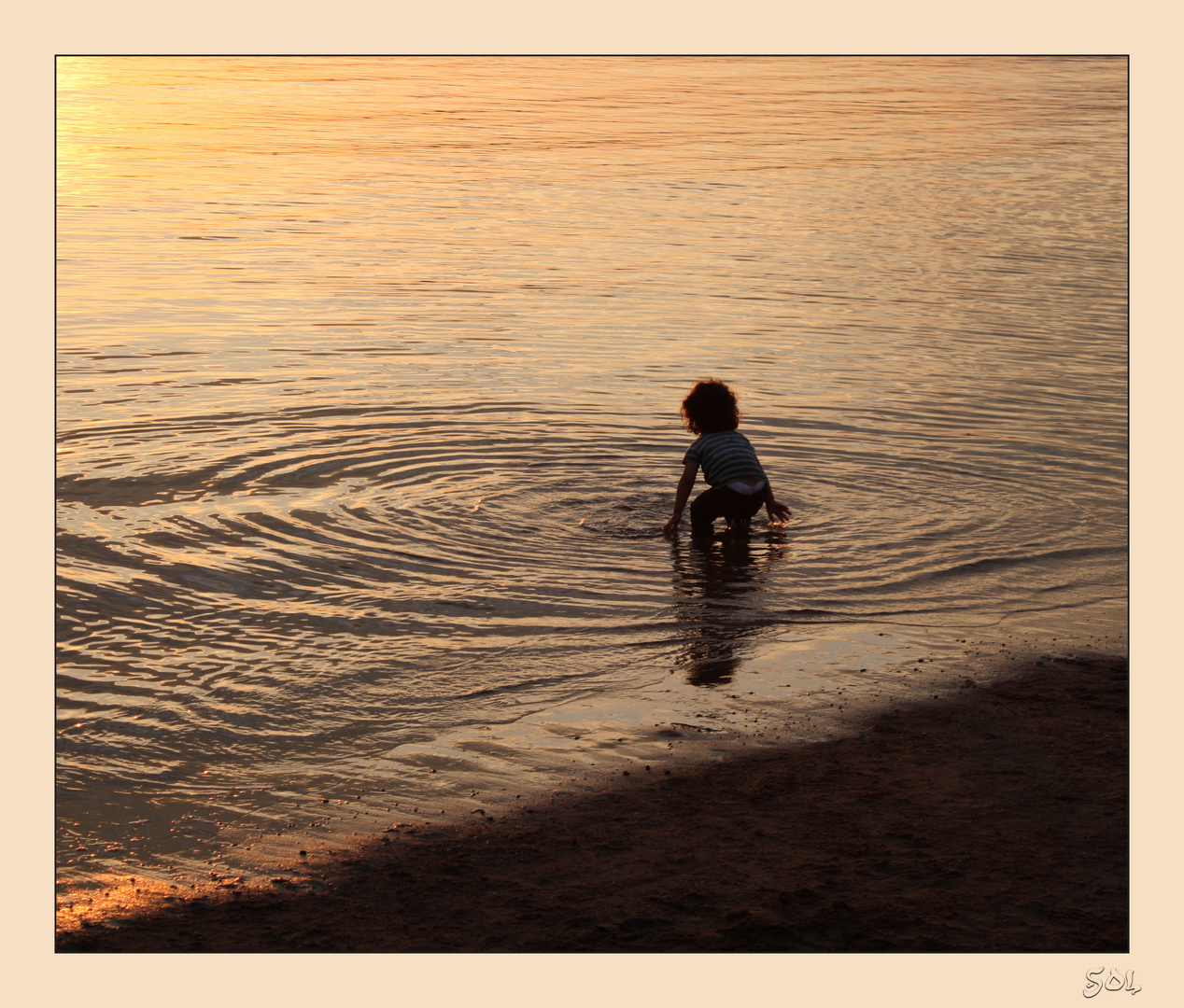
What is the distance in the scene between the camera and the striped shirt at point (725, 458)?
35.3 ft

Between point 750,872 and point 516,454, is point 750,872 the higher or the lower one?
the lower one

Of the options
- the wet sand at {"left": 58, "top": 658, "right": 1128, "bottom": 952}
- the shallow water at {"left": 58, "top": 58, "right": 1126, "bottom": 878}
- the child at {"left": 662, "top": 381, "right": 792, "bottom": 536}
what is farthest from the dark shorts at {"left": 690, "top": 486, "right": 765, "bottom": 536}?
the wet sand at {"left": 58, "top": 658, "right": 1128, "bottom": 952}

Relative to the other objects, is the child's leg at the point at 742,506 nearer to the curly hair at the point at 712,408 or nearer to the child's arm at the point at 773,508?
the child's arm at the point at 773,508

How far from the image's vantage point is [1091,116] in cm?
3997

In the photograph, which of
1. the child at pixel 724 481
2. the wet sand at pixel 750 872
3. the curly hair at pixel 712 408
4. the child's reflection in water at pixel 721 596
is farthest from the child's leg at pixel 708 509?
the wet sand at pixel 750 872

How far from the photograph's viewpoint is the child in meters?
A: 10.7

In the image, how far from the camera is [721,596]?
917cm

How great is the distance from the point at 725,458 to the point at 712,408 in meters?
0.49

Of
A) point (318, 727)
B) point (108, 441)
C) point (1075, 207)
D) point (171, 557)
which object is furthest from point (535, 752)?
point (1075, 207)

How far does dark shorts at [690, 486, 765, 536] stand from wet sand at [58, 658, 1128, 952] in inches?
163

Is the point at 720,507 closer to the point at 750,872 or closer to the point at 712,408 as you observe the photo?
the point at 712,408

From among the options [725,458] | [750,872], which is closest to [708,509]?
[725,458]

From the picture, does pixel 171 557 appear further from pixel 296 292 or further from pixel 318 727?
pixel 296 292

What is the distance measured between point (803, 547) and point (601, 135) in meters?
28.8
